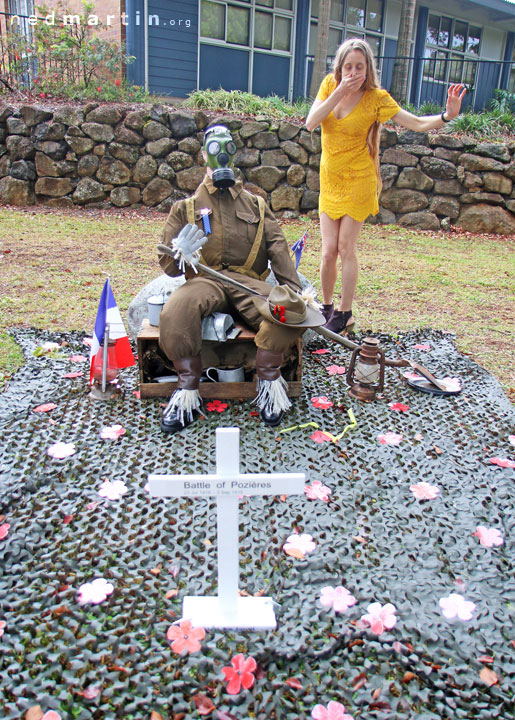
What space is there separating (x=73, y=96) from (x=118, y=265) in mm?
4865

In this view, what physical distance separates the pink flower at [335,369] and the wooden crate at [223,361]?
0.39 meters

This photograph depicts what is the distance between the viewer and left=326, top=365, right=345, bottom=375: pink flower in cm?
348

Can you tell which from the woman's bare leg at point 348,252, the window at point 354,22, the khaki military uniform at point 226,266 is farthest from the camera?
the window at point 354,22

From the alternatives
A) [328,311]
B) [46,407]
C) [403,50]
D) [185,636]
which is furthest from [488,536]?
[403,50]

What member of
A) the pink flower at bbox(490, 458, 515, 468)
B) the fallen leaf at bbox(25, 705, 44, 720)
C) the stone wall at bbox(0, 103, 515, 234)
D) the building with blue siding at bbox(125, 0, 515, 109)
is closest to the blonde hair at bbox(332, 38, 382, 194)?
the pink flower at bbox(490, 458, 515, 468)

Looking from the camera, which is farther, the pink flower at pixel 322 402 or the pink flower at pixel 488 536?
the pink flower at pixel 322 402

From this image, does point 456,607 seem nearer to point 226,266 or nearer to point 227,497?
point 227,497

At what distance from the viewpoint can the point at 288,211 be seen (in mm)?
9055

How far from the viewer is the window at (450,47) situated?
1513 cm

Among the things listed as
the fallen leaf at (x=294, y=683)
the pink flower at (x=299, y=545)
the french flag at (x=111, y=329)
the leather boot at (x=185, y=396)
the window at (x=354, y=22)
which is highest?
the window at (x=354, y=22)

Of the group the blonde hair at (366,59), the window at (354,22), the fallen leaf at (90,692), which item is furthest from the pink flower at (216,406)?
the window at (354,22)

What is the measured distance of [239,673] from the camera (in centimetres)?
152

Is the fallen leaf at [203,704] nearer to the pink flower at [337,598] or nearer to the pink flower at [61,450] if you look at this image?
the pink flower at [337,598]

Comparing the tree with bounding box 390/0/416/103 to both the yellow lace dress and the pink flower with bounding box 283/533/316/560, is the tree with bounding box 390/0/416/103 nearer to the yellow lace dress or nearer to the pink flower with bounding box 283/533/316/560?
the yellow lace dress
